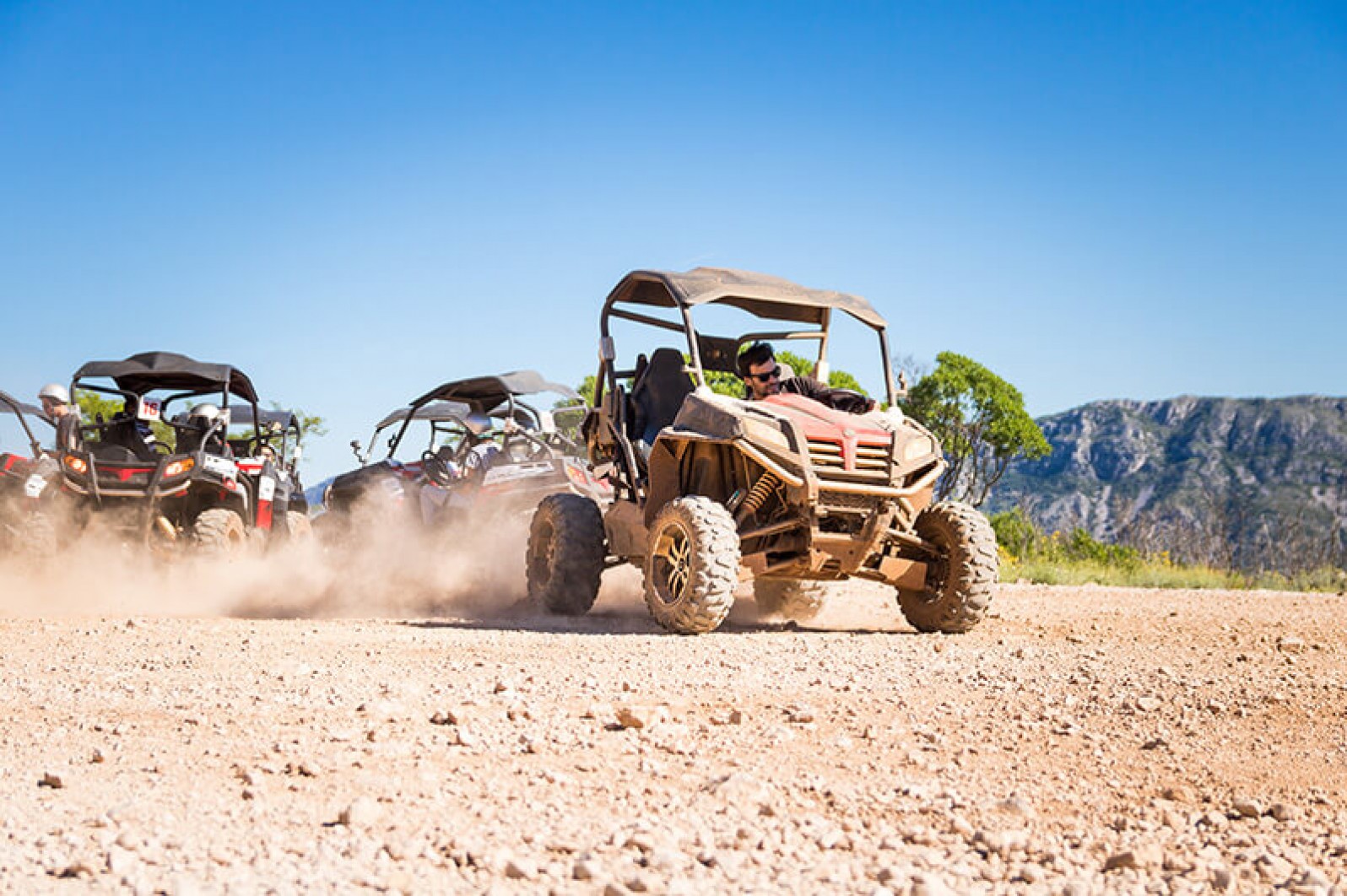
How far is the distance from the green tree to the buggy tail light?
90.0ft

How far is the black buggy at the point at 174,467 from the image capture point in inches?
522

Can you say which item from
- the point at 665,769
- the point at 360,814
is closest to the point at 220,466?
the point at 665,769

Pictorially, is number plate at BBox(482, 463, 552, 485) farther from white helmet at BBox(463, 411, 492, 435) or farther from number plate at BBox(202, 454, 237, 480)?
number plate at BBox(202, 454, 237, 480)

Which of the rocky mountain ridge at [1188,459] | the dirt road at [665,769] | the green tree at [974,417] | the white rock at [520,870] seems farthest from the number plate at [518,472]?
the rocky mountain ridge at [1188,459]

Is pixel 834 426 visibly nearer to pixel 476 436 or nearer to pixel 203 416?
pixel 476 436

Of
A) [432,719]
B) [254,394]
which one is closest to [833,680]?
[432,719]

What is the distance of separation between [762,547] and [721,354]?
88.6 inches

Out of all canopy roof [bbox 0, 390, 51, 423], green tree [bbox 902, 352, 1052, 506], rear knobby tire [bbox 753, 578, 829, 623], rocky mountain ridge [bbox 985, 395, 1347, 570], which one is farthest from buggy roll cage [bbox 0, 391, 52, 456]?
rocky mountain ridge [bbox 985, 395, 1347, 570]

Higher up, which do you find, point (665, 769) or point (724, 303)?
point (724, 303)

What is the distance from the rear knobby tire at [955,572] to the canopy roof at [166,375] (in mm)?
8920

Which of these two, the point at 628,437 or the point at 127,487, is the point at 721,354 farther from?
the point at 127,487

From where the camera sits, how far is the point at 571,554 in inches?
403

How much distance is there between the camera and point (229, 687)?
6.00 m

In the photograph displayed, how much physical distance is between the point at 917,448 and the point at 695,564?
71.5 inches
